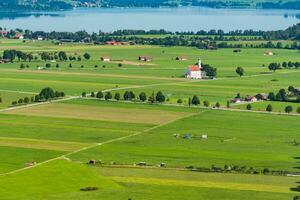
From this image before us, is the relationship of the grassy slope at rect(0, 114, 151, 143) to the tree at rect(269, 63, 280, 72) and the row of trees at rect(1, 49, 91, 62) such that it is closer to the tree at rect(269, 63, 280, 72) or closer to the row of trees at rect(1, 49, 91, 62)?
the tree at rect(269, 63, 280, 72)

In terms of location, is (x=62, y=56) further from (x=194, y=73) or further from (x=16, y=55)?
(x=194, y=73)

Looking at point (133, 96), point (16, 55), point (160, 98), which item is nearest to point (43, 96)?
point (133, 96)

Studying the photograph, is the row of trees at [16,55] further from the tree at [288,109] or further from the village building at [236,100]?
the tree at [288,109]

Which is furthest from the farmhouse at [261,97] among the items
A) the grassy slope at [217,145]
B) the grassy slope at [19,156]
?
the grassy slope at [19,156]

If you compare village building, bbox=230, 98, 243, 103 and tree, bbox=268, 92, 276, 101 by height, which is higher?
tree, bbox=268, 92, 276, 101

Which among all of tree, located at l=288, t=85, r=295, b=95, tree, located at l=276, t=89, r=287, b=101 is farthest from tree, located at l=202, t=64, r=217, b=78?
tree, located at l=276, t=89, r=287, b=101

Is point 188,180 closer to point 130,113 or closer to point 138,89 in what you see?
point 130,113
